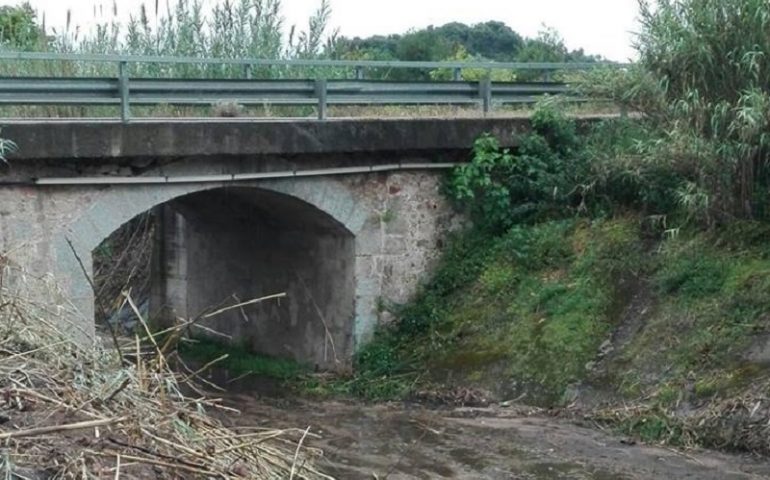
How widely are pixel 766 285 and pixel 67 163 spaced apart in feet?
21.6

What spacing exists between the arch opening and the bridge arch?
14 mm

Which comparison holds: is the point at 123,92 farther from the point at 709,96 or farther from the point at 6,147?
the point at 709,96

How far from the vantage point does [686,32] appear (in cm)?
1238

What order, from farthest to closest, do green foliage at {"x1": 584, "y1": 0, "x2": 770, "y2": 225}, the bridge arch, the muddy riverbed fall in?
the bridge arch → green foliage at {"x1": 584, "y1": 0, "x2": 770, "y2": 225} → the muddy riverbed

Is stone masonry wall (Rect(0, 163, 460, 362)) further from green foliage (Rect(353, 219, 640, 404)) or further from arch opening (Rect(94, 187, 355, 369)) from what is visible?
green foliage (Rect(353, 219, 640, 404))

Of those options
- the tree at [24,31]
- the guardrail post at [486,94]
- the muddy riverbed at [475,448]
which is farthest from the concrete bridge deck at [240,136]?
the muddy riverbed at [475,448]

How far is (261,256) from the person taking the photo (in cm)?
1574

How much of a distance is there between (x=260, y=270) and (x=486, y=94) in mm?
3594

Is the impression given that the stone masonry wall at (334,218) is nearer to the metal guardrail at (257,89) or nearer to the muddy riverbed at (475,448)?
the metal guardrail at (257,89)

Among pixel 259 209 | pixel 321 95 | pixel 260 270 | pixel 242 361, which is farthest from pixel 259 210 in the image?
pixel 321 95

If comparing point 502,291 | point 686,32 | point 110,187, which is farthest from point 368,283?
point 686,32

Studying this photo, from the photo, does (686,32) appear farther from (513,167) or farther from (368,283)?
(368,283)

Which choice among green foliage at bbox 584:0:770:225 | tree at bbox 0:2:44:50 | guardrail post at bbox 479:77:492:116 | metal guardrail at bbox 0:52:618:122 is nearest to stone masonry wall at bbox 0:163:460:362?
metal guardrail at bbox 0:52:618:122

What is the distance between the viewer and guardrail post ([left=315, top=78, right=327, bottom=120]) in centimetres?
1345
